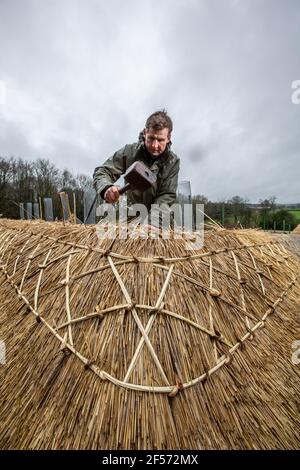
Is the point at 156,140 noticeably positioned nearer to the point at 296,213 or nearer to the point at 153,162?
the point at 153,162

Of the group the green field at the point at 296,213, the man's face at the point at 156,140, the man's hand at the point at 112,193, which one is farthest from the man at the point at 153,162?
the green field at the point at 296,213

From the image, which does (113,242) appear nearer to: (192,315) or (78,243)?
(78,243)

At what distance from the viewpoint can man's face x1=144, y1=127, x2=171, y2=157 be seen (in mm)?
2594

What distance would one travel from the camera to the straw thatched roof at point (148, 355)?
1.03 m

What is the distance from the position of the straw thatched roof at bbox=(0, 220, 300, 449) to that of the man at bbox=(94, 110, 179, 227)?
4.19ft

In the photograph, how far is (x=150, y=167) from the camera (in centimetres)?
290

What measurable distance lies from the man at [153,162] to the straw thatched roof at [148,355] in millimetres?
1277

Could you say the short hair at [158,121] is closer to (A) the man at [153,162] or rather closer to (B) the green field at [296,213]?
(A) the man at [153,162]

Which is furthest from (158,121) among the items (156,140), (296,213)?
(296,213)

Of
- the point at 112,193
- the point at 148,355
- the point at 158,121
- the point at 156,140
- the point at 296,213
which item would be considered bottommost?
the point at 148,355

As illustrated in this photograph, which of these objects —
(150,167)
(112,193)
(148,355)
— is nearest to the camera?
(148,355)

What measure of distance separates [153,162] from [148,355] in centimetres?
227
